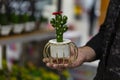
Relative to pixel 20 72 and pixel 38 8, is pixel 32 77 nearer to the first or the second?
pixel 20 72

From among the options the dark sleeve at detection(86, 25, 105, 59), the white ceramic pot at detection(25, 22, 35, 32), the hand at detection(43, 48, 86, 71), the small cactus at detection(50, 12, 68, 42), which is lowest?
the white ceramic pot at detection(25, 22, 35, 32)

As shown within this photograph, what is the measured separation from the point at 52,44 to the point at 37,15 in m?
1.21

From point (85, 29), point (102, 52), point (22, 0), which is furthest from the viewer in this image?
point (85, 29)

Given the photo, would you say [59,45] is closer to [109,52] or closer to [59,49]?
[59,49]

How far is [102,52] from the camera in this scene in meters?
1.19

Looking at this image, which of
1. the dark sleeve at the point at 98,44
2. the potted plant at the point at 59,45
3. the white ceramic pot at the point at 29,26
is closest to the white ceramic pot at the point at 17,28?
the white ceramic pot at the point at 29,26

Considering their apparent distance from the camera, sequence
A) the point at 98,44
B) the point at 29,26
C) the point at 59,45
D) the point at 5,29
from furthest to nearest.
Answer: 1. the point at 29,26
2. the point at 5,29
3. the point at 98,44
4. the point at 59,45

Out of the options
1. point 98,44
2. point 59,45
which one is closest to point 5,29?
point 98,44

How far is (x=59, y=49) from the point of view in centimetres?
101

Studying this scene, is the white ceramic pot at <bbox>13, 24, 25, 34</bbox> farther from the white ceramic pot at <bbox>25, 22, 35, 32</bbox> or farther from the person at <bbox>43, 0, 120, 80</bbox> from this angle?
the person at <bbox>43, 0, 120, 80</bbox>

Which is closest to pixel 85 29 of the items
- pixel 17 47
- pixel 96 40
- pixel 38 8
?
pixel 17 47

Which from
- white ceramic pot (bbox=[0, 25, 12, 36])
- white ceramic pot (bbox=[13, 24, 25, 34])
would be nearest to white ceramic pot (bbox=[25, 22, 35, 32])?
white ceramic pot (bbox=[13, 24, 25, 34])

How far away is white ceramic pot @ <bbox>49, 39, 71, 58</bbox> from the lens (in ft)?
3.31

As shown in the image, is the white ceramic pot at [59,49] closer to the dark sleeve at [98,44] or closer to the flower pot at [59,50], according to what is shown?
the flower pot at [59,50]
